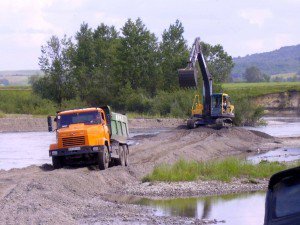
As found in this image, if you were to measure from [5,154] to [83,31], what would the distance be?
59.4 m

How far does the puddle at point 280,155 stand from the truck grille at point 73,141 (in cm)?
1082

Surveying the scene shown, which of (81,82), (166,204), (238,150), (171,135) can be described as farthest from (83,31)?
(166,204)

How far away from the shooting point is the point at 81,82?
88.8 m

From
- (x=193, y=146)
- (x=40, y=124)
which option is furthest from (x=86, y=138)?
(x=40, y=124)

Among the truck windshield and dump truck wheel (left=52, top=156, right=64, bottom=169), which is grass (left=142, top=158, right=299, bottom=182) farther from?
dump truck wheel (left=52, top=156, right=64, bottom=169)

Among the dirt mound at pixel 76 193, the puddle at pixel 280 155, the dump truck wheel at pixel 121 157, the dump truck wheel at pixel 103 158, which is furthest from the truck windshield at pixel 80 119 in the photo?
the puddle at pixel 280 155

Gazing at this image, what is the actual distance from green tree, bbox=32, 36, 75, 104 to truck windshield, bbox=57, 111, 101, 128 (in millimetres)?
64517

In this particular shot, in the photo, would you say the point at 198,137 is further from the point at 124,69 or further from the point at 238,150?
the point at 124,69

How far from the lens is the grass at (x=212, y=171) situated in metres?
23.8

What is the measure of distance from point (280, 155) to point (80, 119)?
13.4 meters

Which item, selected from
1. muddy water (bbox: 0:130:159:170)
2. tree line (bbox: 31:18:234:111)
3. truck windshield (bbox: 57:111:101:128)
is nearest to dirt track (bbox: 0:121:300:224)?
truck windshield (bbox: 57:111:101:128)

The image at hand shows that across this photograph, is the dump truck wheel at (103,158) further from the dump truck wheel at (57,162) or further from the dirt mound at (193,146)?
the dump truck wheel at (57,162)

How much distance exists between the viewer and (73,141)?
82.6 ft

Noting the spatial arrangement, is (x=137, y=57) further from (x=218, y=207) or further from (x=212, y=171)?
(x=218, y=207)
